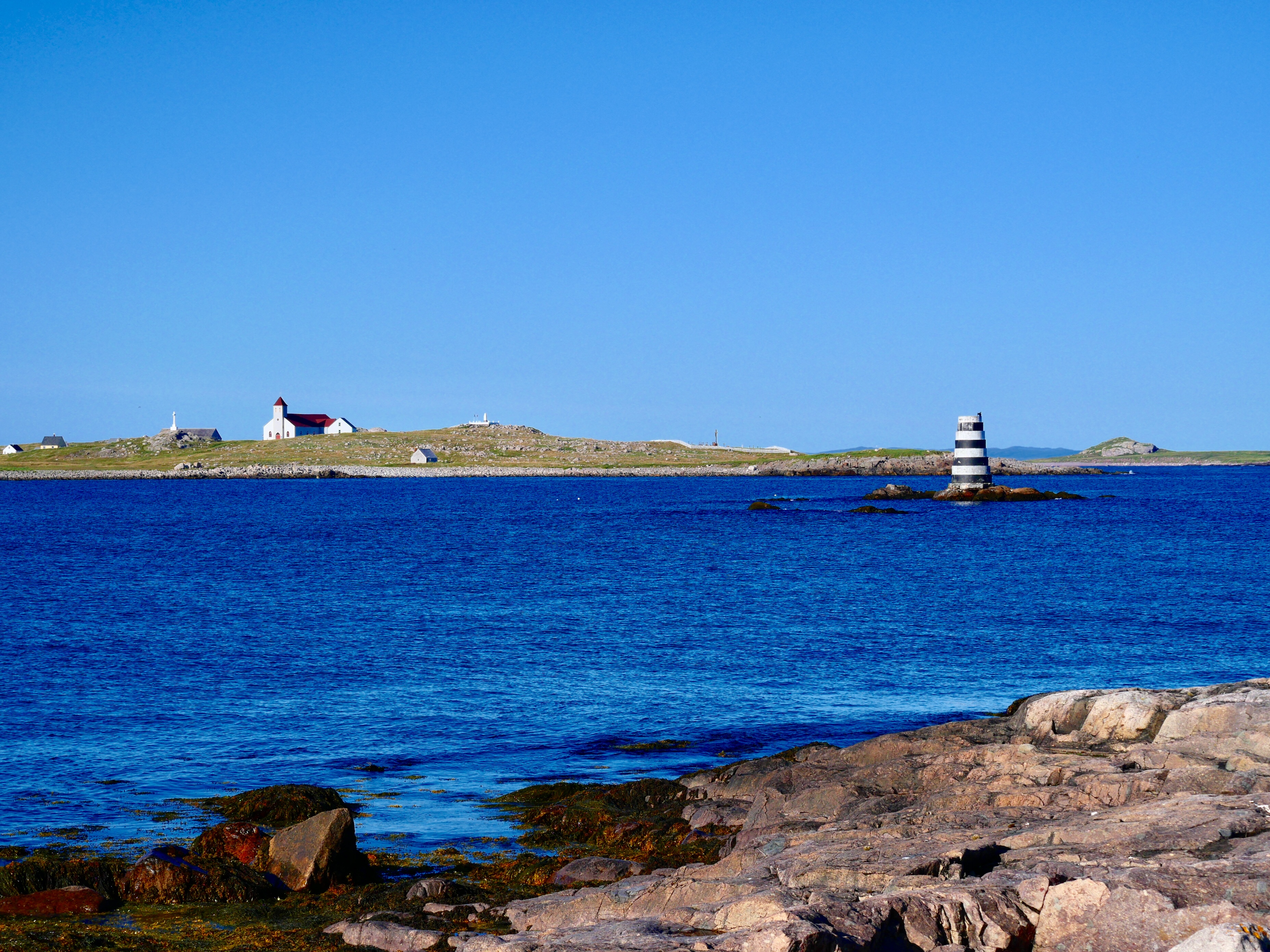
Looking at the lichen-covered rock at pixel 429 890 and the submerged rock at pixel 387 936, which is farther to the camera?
the lichen-covered rock at pixel 429 890

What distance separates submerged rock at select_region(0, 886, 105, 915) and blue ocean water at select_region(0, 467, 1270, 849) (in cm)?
220

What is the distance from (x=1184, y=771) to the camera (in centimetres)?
1234

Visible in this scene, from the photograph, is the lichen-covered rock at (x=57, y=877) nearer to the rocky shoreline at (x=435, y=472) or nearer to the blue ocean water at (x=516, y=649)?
the blue ocean water at (x=516, y=649)

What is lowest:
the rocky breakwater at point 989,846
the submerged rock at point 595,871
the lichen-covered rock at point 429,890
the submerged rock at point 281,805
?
the submerged rock at point 281,805

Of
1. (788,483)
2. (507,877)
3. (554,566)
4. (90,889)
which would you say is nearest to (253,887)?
(90,889)

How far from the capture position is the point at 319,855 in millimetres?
11938

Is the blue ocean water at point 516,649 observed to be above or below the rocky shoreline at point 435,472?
below

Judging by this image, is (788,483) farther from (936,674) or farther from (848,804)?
(848,804)

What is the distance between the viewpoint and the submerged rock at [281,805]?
14.4 m

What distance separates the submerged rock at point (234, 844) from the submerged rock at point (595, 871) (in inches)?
131

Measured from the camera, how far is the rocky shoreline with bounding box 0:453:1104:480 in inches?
6978

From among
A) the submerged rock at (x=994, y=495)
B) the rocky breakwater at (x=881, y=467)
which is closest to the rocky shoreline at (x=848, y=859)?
the submerged rock at (x=994, y=495)

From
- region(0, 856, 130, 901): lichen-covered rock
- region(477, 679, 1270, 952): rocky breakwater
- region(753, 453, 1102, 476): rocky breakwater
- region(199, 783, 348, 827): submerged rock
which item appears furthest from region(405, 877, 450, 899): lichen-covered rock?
region(753, 453, 1102, 476): rocky breakwater

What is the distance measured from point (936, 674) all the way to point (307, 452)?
180 metres
